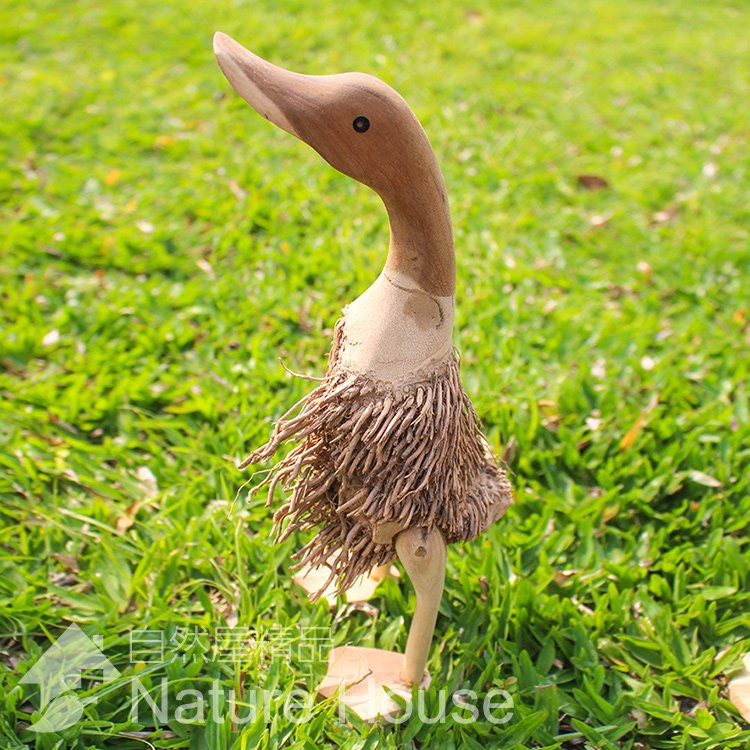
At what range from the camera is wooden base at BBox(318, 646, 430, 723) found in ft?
4.99

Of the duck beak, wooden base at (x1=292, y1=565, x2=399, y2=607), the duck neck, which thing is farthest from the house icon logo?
the duck beak

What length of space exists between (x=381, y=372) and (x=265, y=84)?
1.61 ft

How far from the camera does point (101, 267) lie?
9.11 feet

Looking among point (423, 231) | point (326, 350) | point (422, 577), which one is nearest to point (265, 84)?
point (423, 231)

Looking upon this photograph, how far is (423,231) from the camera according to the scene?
1199 millimetres

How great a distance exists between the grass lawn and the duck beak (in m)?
1.08

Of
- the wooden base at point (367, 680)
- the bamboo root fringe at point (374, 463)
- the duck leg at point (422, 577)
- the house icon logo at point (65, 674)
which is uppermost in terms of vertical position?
the bamboo root fringe at point (374, 463)

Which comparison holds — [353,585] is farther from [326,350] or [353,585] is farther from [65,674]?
[326,350]

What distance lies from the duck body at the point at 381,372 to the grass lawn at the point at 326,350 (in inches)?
16.7

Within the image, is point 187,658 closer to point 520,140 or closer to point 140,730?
point 140,730

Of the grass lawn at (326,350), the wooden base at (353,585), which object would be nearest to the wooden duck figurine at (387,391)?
the wooden base at (353,585)

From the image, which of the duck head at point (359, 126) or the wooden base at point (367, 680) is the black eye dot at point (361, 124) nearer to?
the duck head at point (359, 126)

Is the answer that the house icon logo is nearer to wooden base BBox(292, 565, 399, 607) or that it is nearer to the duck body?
wooden base BBox(292, 565, 399, 607)

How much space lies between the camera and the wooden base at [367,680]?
1521 mm
